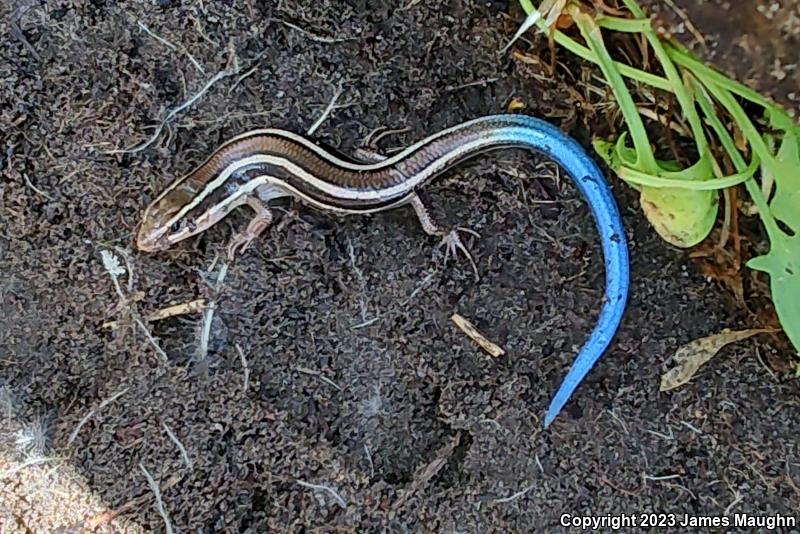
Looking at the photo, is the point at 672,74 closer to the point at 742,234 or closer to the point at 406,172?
the point at 742,234

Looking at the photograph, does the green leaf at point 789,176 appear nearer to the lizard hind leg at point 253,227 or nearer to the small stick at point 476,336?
the small stick at point 476,336

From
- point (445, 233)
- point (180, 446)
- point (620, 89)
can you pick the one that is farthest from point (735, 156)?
point (180, 446)

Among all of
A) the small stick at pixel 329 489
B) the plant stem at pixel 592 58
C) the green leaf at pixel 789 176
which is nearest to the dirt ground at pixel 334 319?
the small stick at pixel 329 489

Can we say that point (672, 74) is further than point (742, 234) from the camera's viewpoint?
No

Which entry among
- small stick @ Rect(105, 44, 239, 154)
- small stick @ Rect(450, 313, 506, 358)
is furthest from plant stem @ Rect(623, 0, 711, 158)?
small stick @ Rect(105, 44, 239, 154)

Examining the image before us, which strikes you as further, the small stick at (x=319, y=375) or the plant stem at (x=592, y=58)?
the small stick at (x=319, y=375)

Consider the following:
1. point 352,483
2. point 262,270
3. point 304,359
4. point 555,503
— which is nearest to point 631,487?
point 555,503
